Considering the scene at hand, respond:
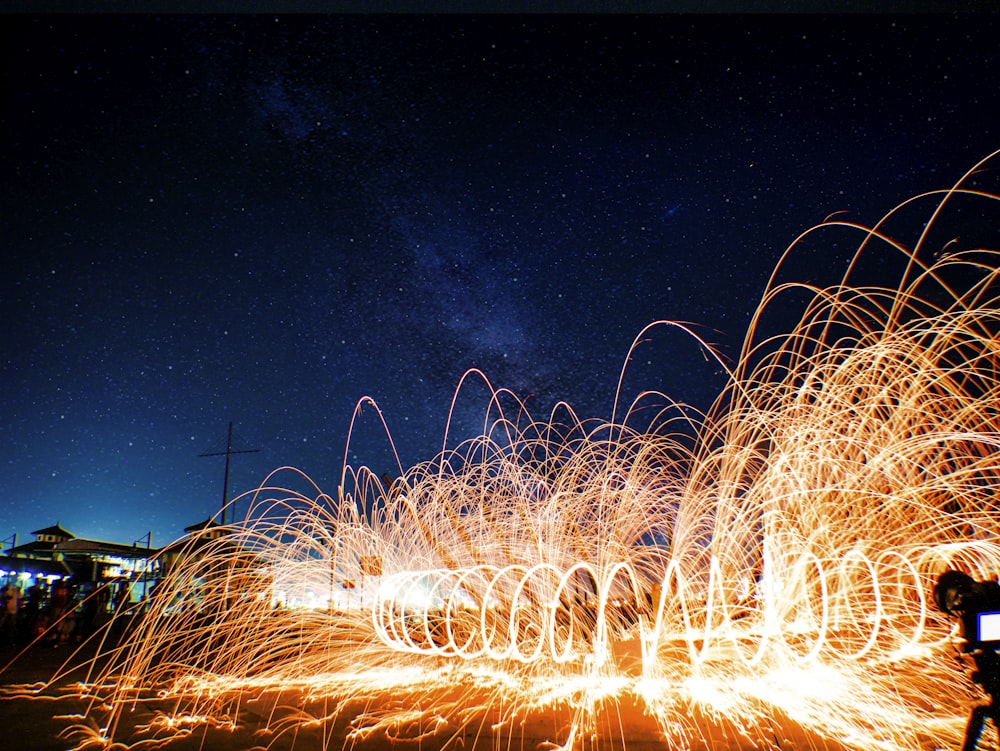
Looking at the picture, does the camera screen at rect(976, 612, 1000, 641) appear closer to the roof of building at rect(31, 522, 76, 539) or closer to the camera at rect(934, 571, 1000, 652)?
the camera at rect(934, 571, 1000, 652)

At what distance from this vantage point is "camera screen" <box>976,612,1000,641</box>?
5.14 metres

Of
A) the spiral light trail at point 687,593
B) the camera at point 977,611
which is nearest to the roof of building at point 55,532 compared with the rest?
the spiral light trail at point 687,593

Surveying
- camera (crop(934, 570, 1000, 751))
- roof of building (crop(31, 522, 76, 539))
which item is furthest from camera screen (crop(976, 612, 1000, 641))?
roof of building (crop(31, 522, 76, 539))

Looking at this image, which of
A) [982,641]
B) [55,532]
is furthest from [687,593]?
[55,532]

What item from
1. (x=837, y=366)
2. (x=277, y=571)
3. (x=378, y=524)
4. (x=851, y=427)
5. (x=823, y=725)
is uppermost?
(x=837, y=366)

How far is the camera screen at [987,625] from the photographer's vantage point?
5.14 meters

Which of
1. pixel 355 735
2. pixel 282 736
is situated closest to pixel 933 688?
pixel 355 735

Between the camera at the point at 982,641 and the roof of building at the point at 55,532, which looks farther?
the roof of building at the point at 55,532

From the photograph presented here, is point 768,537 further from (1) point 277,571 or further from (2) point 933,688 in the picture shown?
(1) point 277,571

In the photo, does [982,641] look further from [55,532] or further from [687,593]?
[55,532]

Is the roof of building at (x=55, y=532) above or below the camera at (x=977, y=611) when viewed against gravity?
above

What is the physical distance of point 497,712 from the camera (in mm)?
8477

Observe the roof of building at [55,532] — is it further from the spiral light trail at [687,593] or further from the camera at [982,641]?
the camera at [982,641]

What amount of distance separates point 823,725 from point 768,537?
213 cm
